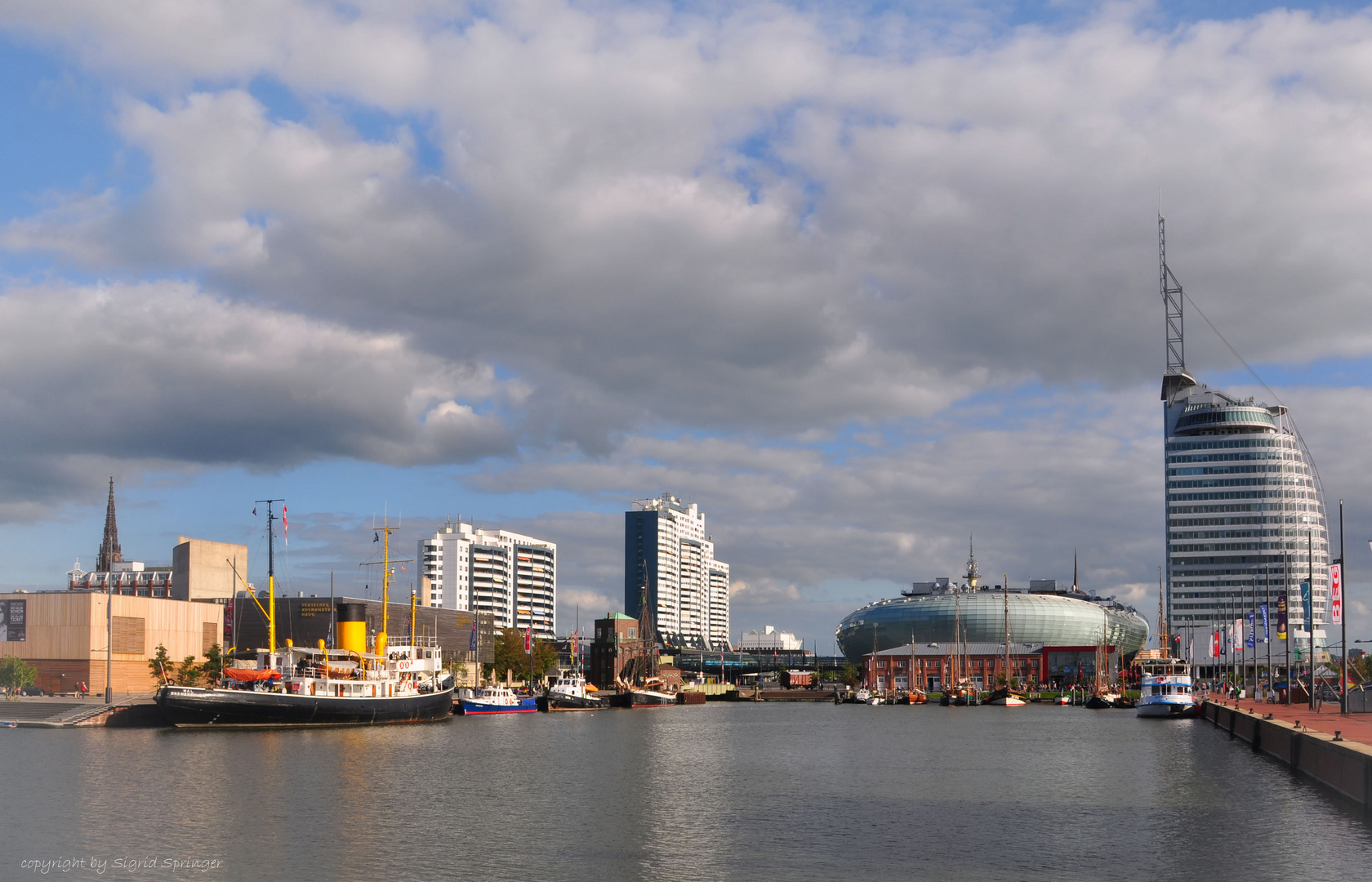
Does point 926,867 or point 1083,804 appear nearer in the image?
point 926,867

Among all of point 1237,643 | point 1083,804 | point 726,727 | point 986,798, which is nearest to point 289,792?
point 986,798

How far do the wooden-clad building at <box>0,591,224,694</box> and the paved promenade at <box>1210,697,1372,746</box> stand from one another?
439ft

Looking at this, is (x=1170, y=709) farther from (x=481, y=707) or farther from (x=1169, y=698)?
(x=481, y=707)

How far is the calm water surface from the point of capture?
43.0 m

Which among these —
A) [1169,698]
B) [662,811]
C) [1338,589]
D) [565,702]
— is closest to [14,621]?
[565,702]

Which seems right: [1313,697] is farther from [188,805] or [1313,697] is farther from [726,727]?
[188,805]

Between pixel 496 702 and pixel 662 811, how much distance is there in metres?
111

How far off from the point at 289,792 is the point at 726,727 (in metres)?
77.8

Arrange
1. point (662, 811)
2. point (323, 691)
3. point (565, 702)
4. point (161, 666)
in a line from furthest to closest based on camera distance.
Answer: point (565, 702) < point (161, 666) < point (323, 691) < point (662, 811)

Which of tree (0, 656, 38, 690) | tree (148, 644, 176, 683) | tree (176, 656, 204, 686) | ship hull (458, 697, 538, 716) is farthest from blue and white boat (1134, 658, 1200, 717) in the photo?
tree (0, 656, 38, 690)

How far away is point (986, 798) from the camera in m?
62.0

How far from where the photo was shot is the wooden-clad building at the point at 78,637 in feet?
531

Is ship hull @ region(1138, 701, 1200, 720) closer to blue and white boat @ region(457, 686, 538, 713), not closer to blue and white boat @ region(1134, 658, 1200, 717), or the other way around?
blue and white boat @ region(1134, 658, 1200, 717)

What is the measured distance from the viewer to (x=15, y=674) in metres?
158
